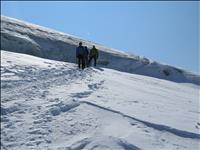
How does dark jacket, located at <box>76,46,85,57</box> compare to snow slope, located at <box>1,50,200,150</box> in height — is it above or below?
above

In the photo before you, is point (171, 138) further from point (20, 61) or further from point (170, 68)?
point (170, 68)

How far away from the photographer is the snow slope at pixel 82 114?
43.8ft

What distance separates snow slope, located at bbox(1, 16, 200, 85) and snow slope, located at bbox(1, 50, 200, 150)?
566 cm

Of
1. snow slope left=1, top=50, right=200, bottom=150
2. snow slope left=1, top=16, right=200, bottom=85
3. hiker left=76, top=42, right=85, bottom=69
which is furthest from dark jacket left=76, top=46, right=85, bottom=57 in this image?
snow slope left=1, top=16, right=200, bottom=85

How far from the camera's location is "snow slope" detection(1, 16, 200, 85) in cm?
2778

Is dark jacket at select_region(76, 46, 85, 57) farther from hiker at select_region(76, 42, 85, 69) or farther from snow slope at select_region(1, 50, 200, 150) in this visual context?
snow slope at select_region(1, 50, 200, 150)

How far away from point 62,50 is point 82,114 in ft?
52.1

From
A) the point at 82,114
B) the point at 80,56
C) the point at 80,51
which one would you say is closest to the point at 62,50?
the point at 80,51

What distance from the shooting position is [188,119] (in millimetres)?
17969

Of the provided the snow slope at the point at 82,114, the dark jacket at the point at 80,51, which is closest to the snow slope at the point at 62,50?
the dark jacket at the point at 80,51

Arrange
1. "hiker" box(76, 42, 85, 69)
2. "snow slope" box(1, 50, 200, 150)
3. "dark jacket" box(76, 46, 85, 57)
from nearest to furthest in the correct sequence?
"snow slope" box(1, 50, 200, 150)
"hiker" box(76, 42, 85, 69)
"dark jacket" box(76, 46, 85, 57)

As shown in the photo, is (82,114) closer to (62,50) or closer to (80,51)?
(80,51)

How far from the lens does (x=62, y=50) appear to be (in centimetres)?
3094

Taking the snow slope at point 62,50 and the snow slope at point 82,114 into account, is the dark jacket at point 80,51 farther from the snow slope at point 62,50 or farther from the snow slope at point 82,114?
the snow slope at point 62,50
